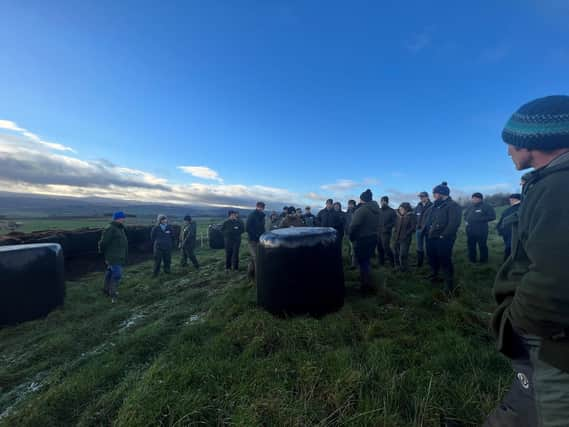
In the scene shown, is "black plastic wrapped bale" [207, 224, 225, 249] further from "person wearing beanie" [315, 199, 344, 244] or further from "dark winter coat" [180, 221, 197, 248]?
"person wearing beanie" [315, 199, 344, 244]

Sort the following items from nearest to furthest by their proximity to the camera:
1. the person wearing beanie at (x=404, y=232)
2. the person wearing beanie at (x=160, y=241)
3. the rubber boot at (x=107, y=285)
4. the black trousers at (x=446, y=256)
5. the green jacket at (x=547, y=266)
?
the green jacket at (x=547, y=266)
the black trousers at (x=446, y=256)
the rubber boot at (x=107, y=285)
the person wearing beanie at (x=404, y=232)
the person wearing beanie at (x=160, y=241)

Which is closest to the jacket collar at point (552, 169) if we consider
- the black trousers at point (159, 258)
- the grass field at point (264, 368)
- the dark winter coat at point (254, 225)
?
the grass field at point (264, 368)

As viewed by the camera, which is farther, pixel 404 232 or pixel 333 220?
pixel 333 220

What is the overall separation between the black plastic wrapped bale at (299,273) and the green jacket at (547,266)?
3.07m

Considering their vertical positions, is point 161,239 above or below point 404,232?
below

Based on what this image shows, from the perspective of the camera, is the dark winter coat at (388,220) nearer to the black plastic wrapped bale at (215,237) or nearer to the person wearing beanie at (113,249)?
the person wearing beanie at (113,249)

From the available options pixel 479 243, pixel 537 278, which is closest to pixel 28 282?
pixel 537 278

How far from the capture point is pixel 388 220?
8.48m

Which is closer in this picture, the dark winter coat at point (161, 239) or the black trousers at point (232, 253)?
the black trousers at point (232, 253)

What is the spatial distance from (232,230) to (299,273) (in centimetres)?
574

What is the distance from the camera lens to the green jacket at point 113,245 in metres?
7.17

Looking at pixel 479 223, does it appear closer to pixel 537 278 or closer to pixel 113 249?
pixel 537 278

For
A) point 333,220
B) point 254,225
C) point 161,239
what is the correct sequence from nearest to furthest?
1. point 254,225
2. point 161,239
3. point 333,220

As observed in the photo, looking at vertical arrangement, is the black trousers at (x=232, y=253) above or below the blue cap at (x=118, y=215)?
below
